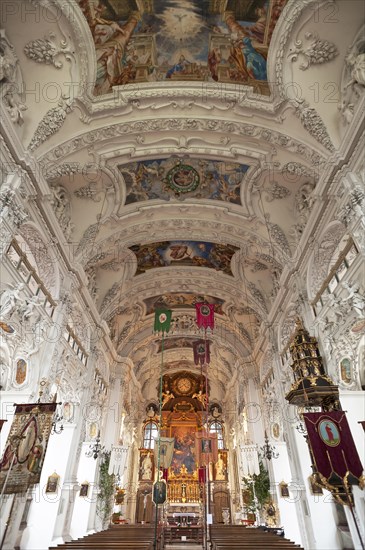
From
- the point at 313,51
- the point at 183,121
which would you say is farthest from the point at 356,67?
the point at 183,121

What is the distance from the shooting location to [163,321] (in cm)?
1501

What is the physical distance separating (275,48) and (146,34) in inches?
133

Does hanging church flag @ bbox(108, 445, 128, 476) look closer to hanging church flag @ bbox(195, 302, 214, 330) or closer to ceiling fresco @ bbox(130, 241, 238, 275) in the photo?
hanging church flag @ bbox(195, 302, 214, 330)

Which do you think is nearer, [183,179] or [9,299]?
[9,299]

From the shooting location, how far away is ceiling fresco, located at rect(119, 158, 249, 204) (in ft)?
37.1

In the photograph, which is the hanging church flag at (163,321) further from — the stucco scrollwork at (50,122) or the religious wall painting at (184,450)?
the religious wall painting at (184,450)

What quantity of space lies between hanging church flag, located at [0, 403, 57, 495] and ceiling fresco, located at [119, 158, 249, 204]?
7668 millimetres

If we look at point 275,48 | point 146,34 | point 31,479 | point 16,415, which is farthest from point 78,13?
point 31,479

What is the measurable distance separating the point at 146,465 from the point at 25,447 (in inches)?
893

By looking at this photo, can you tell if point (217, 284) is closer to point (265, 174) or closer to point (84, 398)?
→ point (265, 174)

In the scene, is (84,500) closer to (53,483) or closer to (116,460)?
(53,483)

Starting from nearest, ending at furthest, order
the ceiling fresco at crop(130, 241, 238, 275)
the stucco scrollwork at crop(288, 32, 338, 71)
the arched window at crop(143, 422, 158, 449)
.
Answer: the stucco scrollwork at crop(288, 32, 338, 71), the ceiling fresco at crop(130, 241, 238, 275), the arched window at crop(143, 422, 158, 449)

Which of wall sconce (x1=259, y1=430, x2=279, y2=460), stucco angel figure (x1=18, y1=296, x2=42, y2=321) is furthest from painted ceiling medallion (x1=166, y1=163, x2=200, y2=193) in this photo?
wall sconce (x1=259, y1=430, x2=279, y2=460)

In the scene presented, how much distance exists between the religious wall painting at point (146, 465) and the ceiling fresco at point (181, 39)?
27.3 m
